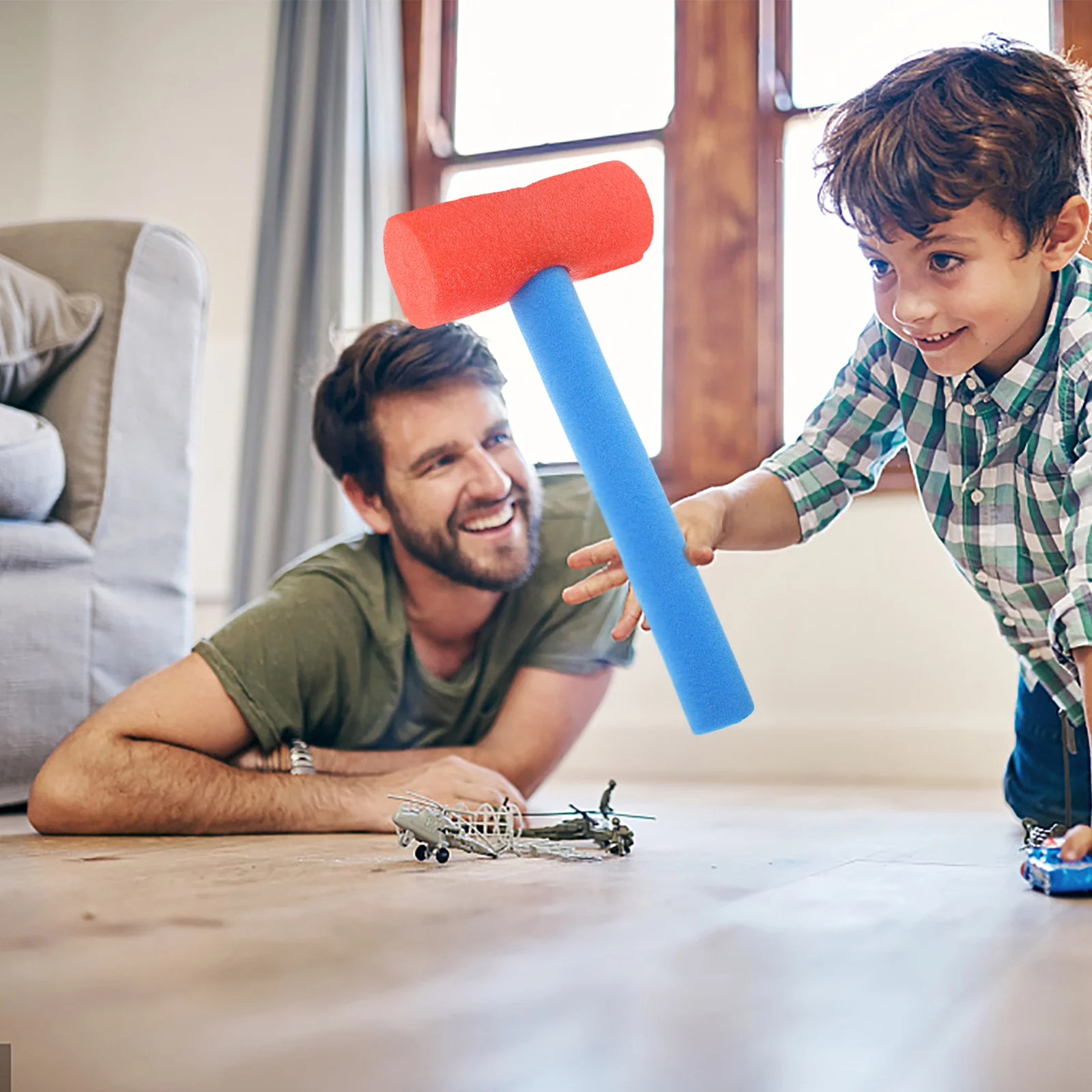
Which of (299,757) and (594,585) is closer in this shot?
(594,585)

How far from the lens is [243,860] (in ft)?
3.08

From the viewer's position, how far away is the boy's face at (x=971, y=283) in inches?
38.0

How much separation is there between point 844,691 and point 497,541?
1207mm

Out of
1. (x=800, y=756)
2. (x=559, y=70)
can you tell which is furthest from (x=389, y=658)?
(x=559, y=70)

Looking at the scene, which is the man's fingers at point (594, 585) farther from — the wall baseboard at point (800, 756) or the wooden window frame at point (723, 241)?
the wooden window frame at point (723, 241)

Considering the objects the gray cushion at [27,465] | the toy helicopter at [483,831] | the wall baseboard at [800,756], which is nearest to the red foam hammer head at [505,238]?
the toy helicopter at [483,831]

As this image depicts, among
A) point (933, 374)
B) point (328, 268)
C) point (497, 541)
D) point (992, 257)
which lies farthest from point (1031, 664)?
point (328, 268)

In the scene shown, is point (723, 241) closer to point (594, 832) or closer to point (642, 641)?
point (642, 641)

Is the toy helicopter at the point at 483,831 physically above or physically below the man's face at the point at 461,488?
below

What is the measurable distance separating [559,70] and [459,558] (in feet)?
6.29

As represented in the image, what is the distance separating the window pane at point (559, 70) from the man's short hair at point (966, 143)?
180 cm

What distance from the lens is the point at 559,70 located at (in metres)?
2.91

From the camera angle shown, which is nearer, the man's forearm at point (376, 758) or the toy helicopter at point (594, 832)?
the toy helicopter at point (594, 832)

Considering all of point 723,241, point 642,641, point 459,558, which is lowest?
point 642,641
